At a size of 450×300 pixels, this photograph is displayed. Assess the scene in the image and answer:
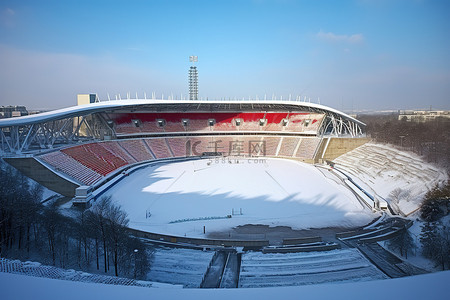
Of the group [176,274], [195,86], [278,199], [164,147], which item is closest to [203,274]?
[176,274]

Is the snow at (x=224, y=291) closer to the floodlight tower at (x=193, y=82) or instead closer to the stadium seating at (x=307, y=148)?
the stadium seating at (x=307, y=148)

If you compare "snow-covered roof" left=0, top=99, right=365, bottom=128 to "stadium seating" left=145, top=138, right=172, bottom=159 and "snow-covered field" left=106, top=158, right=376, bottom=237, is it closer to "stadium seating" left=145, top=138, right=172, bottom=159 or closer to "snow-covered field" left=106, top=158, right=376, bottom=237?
"stadium seating" left=145, top=138, right=172, bottom=159

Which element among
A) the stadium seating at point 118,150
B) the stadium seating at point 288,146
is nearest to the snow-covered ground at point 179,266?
the stadium seating at point 118,150

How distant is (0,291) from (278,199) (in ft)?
61.4

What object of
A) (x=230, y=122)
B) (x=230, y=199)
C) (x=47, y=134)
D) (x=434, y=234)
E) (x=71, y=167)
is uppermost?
(x=230, y=122)

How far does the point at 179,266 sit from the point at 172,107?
30575 mm

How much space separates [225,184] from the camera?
25.4 meters

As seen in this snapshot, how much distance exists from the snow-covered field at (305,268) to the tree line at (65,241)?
389cm

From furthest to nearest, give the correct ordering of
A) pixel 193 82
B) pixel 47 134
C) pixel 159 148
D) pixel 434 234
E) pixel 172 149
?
1. pixel 193 82
2. pixel 172 149
3. pixel 159 148
4. pixel 47 134
5. pixel 434 234

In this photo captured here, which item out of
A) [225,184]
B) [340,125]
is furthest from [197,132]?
[340,125]

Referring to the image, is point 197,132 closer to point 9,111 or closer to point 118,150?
point 118,150

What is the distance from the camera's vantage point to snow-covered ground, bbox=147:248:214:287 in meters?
10.8

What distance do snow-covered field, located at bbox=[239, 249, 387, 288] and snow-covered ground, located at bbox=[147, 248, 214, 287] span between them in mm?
1537

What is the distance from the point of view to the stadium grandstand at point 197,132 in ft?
102
